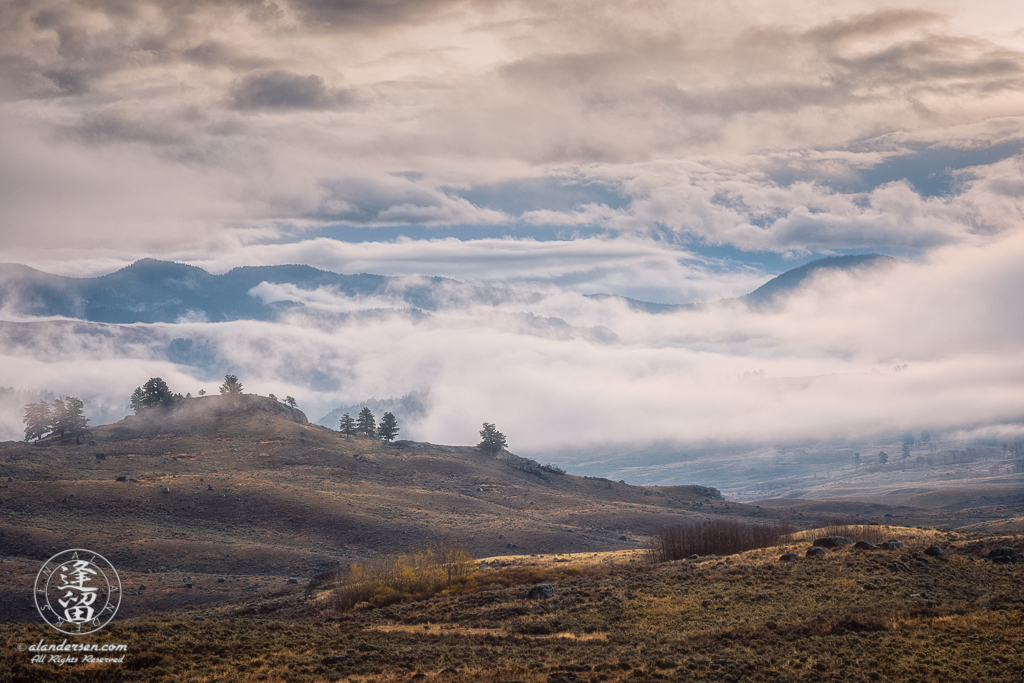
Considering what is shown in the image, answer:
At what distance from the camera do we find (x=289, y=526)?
481ft

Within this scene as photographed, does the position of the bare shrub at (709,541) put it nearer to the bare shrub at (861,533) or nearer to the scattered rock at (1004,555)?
the bare shrub at (861,533)

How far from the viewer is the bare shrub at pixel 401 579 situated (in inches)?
3061

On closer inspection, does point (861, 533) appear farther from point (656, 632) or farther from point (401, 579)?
point (401, 579)

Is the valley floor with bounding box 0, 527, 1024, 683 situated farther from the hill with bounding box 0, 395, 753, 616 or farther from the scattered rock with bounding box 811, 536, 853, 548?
the hill with bounding box 0, 395, 753, 616

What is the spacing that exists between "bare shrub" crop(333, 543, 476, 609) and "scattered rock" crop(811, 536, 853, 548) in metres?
36.9

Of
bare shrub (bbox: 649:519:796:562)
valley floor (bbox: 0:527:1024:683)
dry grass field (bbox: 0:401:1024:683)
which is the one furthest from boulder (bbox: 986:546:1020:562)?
bare shrub (bbox: 649:519:796:562)

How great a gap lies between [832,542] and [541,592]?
31.0 meters

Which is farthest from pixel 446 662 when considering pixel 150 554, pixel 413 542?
pixel 413 542

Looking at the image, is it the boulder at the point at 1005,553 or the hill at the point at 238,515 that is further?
the hill at the point at 238,515

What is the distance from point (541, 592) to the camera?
66.7 meters

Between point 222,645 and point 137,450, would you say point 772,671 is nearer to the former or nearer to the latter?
point 222,645

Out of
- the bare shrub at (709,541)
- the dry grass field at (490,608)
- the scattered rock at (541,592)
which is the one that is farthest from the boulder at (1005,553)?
the scattered rock at (541,592)

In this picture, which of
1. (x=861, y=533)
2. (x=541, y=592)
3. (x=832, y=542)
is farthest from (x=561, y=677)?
(x=861, y=533)

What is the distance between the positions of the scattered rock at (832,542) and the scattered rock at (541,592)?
2801cm
